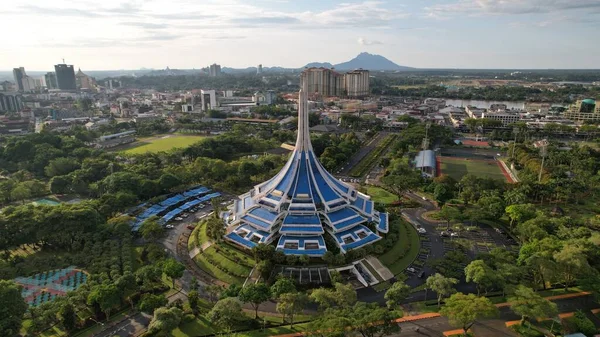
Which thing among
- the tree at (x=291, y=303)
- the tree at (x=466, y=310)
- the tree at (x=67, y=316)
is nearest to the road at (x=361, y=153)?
the tree at (x=291, y=303)

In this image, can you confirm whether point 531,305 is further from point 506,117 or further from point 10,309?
point 506,117

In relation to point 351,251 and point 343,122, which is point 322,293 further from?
point 343,122

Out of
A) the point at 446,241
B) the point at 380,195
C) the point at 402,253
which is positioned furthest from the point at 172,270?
the point at 380,195

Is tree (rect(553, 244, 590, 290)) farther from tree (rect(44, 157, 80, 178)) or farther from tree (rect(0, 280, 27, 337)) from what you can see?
tree (rect(44, 157, 80, 178))

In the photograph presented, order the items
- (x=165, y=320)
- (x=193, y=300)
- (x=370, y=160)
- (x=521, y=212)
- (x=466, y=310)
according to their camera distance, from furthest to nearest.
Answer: (x=370, y=160) < (x=521, y=212) < (x=193, y=300) < (x=165, y=320) < (x=466, y=310)

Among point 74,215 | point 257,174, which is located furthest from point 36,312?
point 257,174

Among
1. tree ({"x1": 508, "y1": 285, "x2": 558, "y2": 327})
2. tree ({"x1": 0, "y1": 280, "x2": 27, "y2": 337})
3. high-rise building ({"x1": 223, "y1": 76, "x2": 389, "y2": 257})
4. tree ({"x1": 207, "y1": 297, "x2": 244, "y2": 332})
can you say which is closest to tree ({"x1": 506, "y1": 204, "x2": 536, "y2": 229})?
high-rise building ({"x1": 223, "y1": 76, "x2": 389, "y2": 257})
